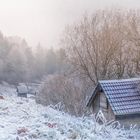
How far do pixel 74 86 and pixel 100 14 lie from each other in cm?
709

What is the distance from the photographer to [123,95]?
1702 centimetres

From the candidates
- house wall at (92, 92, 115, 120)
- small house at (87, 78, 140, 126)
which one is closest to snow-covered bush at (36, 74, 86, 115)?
house wall at (92, 92, 115, 120)

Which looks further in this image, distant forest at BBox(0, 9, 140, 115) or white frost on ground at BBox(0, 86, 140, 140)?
distant forest at BBox(0, 9, 140, 115)

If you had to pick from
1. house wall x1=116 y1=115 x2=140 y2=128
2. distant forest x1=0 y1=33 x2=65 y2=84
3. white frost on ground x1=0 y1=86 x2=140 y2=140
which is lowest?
distant forest x1=0 y1=33 x2=65 y2=84

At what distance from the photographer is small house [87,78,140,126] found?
16.2m

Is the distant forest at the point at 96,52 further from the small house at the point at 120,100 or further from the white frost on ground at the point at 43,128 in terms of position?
the white frost on ground at the point at 43,128

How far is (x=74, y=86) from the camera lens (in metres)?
33.6

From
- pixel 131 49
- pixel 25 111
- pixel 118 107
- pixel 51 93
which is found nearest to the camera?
pixel 25 111

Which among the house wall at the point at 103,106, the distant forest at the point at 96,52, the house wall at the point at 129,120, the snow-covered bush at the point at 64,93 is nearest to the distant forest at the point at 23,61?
the snow-covered bush at the point at 64,93

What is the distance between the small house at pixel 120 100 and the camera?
16.2m

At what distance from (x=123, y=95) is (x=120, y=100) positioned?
0.46 meters

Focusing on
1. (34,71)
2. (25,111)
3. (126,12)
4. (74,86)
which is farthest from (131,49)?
(34,71)

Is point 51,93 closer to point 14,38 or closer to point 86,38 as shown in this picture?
point 86,38

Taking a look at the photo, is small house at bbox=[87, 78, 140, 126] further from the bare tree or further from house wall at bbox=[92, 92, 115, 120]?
the bare tree
